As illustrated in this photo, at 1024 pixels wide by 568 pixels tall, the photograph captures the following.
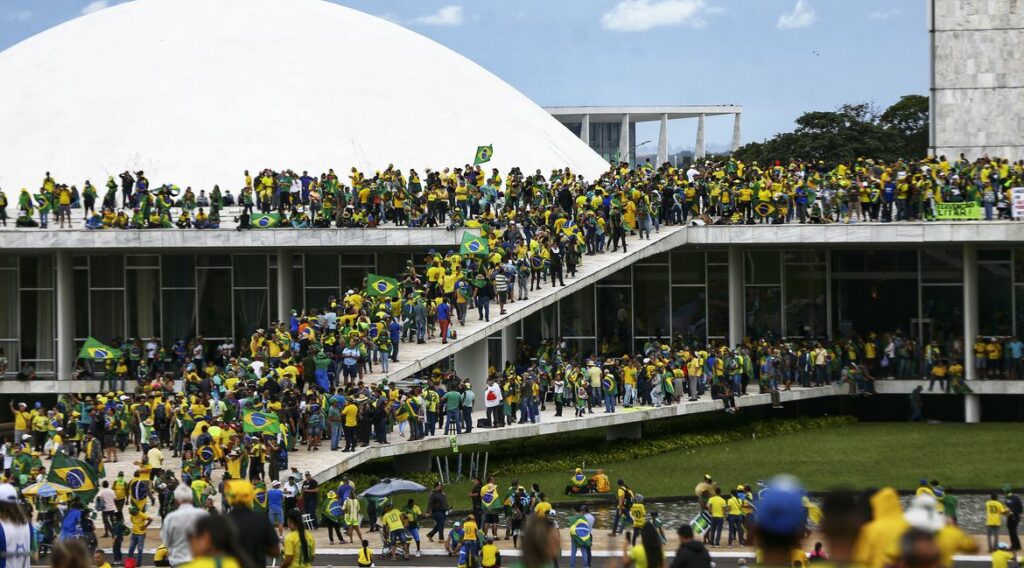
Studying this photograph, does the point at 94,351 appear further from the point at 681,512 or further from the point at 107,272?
the point at 681,512

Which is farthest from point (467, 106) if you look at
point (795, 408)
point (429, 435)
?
point (429, 435)

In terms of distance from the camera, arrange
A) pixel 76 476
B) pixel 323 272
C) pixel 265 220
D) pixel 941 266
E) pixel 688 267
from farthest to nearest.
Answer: pixel 688 267, pixel 323 272, pixel 941 266, pixel 265 220, pixel 76 476

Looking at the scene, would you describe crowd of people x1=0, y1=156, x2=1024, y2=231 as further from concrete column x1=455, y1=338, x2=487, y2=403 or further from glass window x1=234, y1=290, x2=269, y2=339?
concrete column x1=455, y1=338, x2=487, y2=403

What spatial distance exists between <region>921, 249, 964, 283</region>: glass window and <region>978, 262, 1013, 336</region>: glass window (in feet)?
2.06

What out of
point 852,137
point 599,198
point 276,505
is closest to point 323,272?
point 599,198

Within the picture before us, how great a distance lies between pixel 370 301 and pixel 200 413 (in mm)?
5594

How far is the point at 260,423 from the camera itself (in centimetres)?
2477

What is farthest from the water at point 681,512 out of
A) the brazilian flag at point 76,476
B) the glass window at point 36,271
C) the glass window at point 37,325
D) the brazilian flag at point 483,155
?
the glass window at point 36,271

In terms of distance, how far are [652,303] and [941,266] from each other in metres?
7.33

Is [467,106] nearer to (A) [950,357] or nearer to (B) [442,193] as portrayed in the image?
(B) [442,193]

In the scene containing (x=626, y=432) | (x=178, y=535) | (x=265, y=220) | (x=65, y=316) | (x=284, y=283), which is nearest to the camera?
(x=178, y=535)

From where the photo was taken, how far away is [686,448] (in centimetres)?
3369

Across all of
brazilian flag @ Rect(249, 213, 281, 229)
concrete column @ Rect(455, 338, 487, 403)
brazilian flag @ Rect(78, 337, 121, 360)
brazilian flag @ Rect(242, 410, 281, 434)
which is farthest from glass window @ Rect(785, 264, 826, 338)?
brazilian flag @ Rect(242, 410, 281, 434)

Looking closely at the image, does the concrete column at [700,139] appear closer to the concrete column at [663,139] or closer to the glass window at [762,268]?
the concrete column at [663,139]
